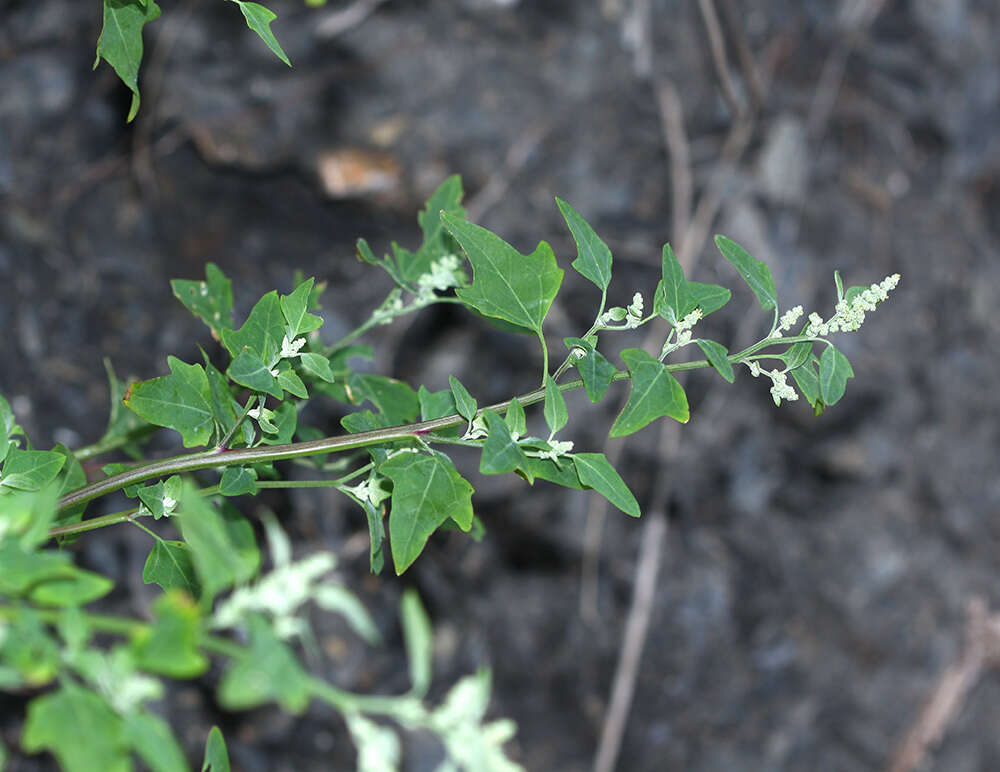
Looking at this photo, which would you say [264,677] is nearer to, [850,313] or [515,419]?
[515,419]

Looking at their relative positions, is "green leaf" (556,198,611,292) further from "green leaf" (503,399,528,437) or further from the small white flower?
the small white flower

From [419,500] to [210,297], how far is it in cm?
46

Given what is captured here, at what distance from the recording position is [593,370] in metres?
0.72

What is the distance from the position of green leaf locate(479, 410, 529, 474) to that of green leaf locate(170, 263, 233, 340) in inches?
17.9

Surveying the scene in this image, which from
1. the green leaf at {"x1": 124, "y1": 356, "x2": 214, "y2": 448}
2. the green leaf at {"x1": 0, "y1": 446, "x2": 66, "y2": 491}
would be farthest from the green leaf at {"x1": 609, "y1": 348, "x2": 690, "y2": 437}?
the green leaf at {"x1": 0, "y1": 446, "x2": 66, "y2": 491}

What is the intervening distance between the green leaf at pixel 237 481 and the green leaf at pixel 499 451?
0.24m

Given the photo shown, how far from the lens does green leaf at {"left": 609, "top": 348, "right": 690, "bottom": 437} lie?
2.20 ft

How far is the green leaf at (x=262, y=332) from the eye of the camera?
2.46 feet

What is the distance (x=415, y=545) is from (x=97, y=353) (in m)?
1.42

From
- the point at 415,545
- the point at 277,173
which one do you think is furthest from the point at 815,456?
the point at 415,545

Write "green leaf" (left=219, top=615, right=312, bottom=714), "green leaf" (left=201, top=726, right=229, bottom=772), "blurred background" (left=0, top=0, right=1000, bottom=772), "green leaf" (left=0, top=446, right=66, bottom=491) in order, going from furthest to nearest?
1. "blurred background" (left=0, top=0, right=1000, bottom=772)
2. "green leaf" (left=0, top=446, right=66, bottom=491)
3. "green leaf" (left=201, top=726, right=229, bottom=772)
4. "green leaf" (left=219, top=615, right=312, bottom=714)

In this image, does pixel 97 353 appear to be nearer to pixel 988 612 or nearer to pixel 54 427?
pixel 54 427

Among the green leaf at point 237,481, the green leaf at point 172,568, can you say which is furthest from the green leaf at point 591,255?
the green leaf at point 172,568

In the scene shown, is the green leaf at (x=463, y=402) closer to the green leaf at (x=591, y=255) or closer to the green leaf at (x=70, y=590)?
the green leaf at (x=591, y=255)
